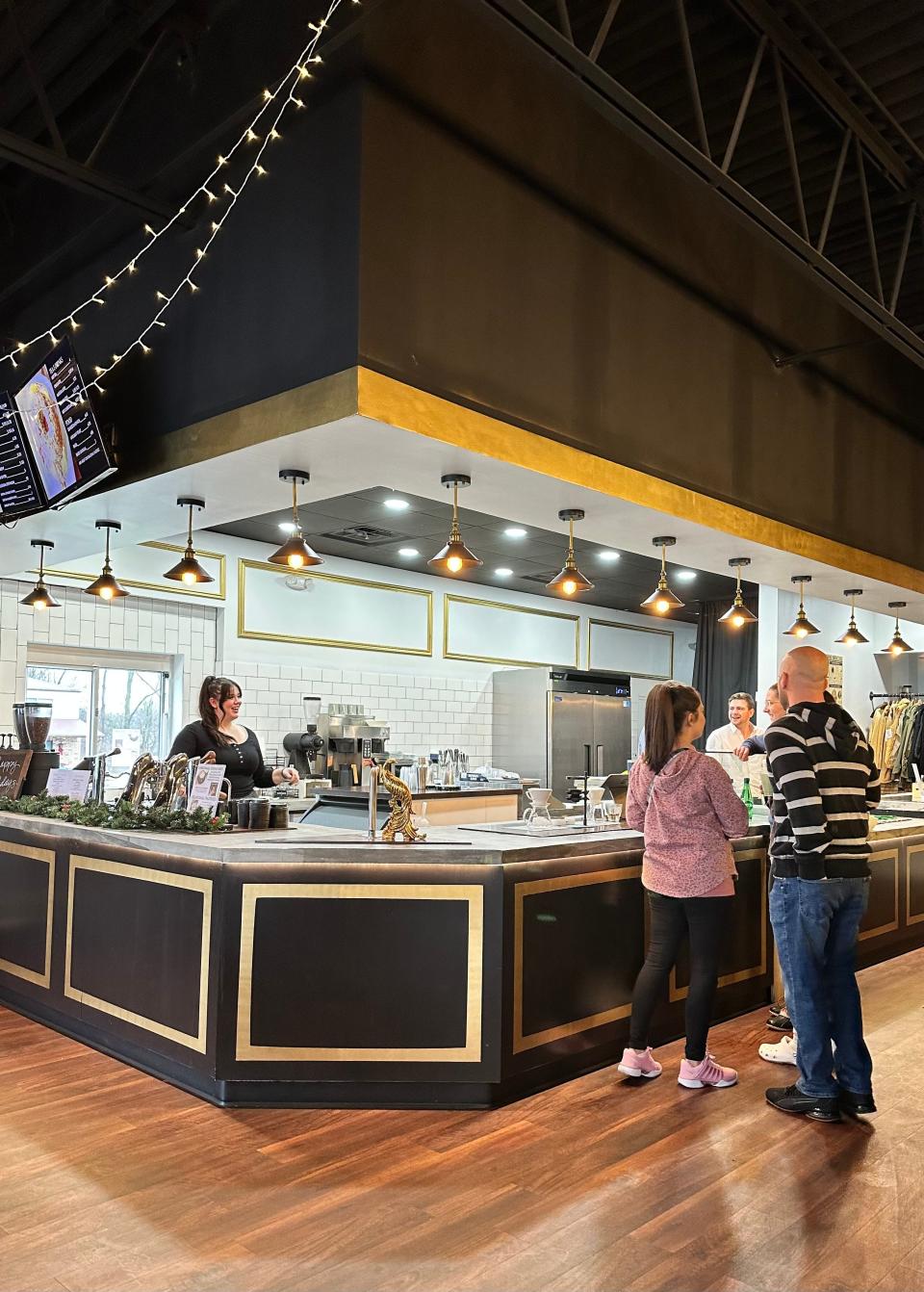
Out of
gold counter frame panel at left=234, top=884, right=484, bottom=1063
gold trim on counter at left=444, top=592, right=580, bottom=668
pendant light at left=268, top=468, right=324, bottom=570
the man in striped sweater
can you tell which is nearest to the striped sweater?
the man in striped sweater

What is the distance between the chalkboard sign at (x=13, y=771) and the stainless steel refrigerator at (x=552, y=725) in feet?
17.7

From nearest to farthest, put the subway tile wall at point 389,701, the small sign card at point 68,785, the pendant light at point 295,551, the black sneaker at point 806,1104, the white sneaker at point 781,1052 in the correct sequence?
the black sneaker at point 806,1104
the pendant light at point 295,551
the white sneaker at point 781,1052
the small sign card at point 68,785
the subway tile wall at point 389,701

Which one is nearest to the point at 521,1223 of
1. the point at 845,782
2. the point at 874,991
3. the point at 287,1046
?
the point at 287,1046

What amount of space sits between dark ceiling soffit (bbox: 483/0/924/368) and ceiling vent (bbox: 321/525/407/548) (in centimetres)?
398

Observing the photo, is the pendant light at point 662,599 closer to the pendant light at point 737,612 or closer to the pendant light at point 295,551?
the pendant light at point 737,612

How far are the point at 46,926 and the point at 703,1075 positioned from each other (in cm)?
296

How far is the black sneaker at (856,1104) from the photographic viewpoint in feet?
12.1

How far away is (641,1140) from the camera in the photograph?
3422 mm

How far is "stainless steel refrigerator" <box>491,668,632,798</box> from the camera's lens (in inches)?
395

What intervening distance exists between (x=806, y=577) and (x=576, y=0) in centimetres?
364

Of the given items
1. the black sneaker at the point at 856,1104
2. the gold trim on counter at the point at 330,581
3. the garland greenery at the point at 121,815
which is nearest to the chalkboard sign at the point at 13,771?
the garland greenery at the point at 121,815

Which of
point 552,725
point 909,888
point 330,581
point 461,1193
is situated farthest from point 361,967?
point 552,725

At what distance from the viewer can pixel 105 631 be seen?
7.61m

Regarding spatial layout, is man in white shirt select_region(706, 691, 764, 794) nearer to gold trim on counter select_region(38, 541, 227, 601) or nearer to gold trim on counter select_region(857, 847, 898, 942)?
gold trim on counter select_region(857, 847, 898, 942)
